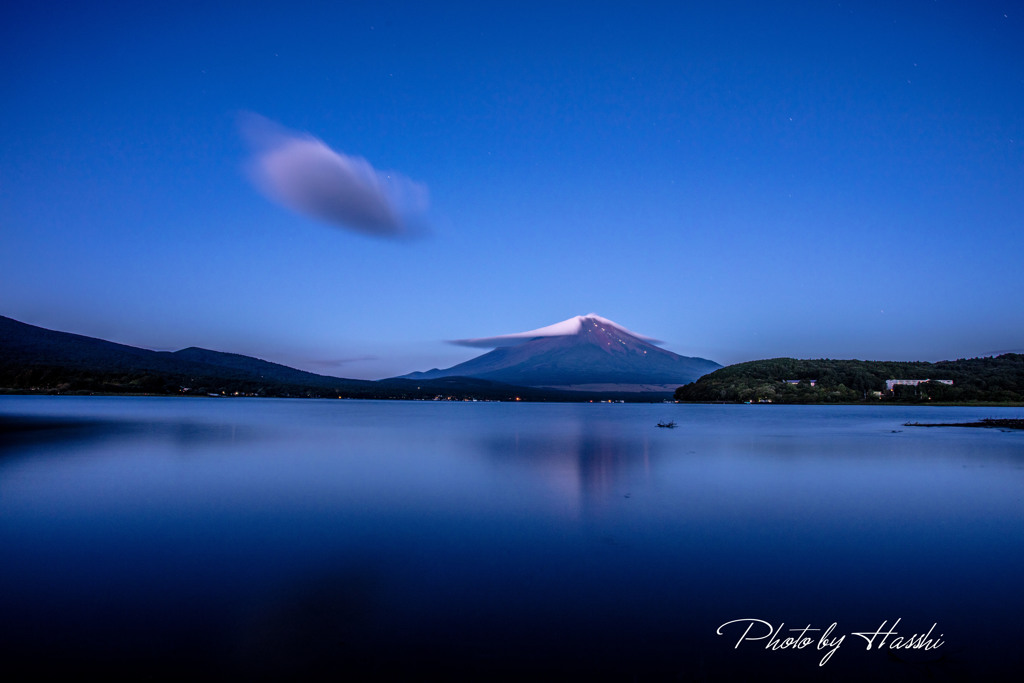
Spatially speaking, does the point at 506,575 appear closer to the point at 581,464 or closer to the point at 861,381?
the point at 581,464

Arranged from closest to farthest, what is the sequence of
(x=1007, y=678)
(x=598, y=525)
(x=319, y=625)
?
(x=1007, y=678) → (x=319, y=625) → (x=598, y=525)

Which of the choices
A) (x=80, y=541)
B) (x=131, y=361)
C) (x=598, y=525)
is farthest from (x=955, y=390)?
(x=131, y=361)

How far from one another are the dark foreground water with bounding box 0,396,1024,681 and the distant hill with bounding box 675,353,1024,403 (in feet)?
403

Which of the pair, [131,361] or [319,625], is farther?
[131,361]

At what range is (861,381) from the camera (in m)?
126

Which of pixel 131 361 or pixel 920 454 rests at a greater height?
pixel 131 361

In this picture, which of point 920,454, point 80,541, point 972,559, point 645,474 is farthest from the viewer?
point 920,454

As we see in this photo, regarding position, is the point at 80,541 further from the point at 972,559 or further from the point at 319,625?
the point at 972,559

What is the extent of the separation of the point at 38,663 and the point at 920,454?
30393 mm

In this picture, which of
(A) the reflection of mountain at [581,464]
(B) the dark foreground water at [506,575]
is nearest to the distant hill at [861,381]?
(A) the reflection of mountain at [581,464]

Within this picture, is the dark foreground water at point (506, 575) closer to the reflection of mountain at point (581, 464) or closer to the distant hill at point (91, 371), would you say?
the reflection of mountain at point (581, 464)

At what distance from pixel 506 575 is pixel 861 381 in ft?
472

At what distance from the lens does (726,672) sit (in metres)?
4.73

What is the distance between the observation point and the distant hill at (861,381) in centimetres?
11144
